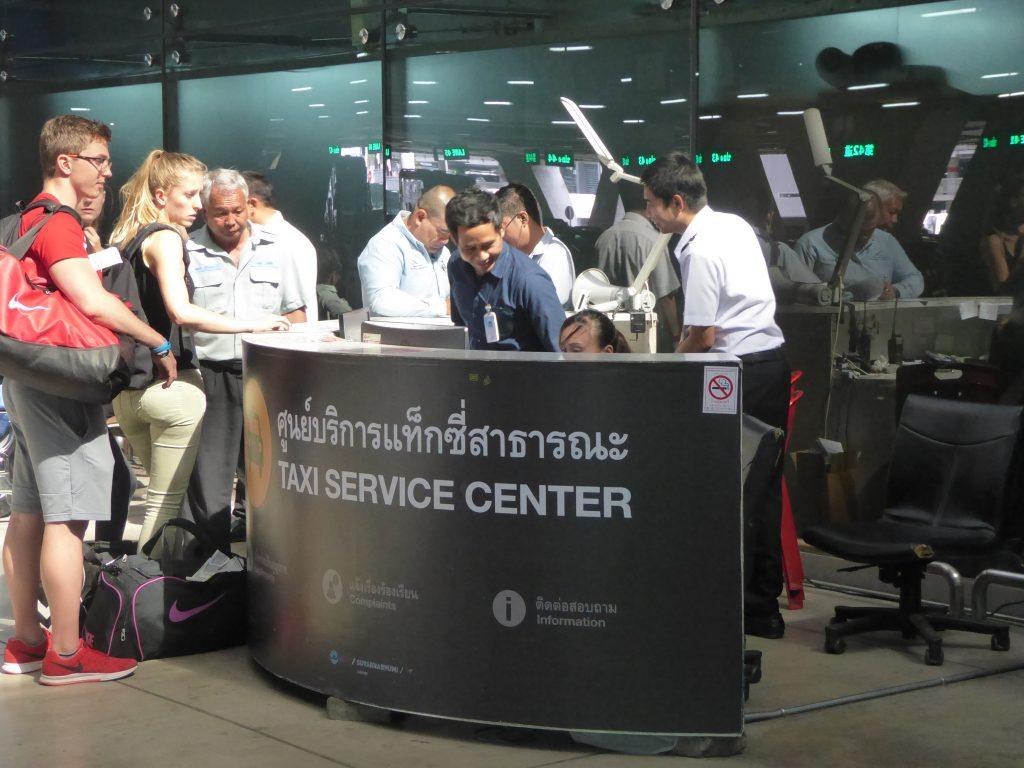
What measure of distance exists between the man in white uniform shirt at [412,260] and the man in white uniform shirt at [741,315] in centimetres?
224

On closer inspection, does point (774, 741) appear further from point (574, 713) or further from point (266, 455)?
point (266, 455)

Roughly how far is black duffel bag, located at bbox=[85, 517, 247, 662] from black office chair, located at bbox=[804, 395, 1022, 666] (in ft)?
8.01

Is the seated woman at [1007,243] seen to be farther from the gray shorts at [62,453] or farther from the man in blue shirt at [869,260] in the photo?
the gray shorts at [62,453]

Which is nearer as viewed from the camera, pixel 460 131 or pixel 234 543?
pixel 234 543

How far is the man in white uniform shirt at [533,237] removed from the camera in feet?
24.7

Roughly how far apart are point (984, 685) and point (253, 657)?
2826 millimetres

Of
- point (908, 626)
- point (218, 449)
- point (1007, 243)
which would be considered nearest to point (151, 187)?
point (218, 449)

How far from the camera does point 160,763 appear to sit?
4.25 m

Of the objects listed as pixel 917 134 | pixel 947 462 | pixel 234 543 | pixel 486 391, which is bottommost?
pixel 234 543

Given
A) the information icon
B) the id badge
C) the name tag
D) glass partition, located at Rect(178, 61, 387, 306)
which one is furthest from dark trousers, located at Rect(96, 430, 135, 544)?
glass partition, located at Rect(178, 61, 387, 306)

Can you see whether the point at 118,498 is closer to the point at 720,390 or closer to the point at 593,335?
the point at 593,335

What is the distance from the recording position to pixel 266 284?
6.84m

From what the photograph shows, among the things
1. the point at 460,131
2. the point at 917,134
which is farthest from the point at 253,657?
the point at 460,131

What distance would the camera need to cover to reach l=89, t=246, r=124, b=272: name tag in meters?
5.31
